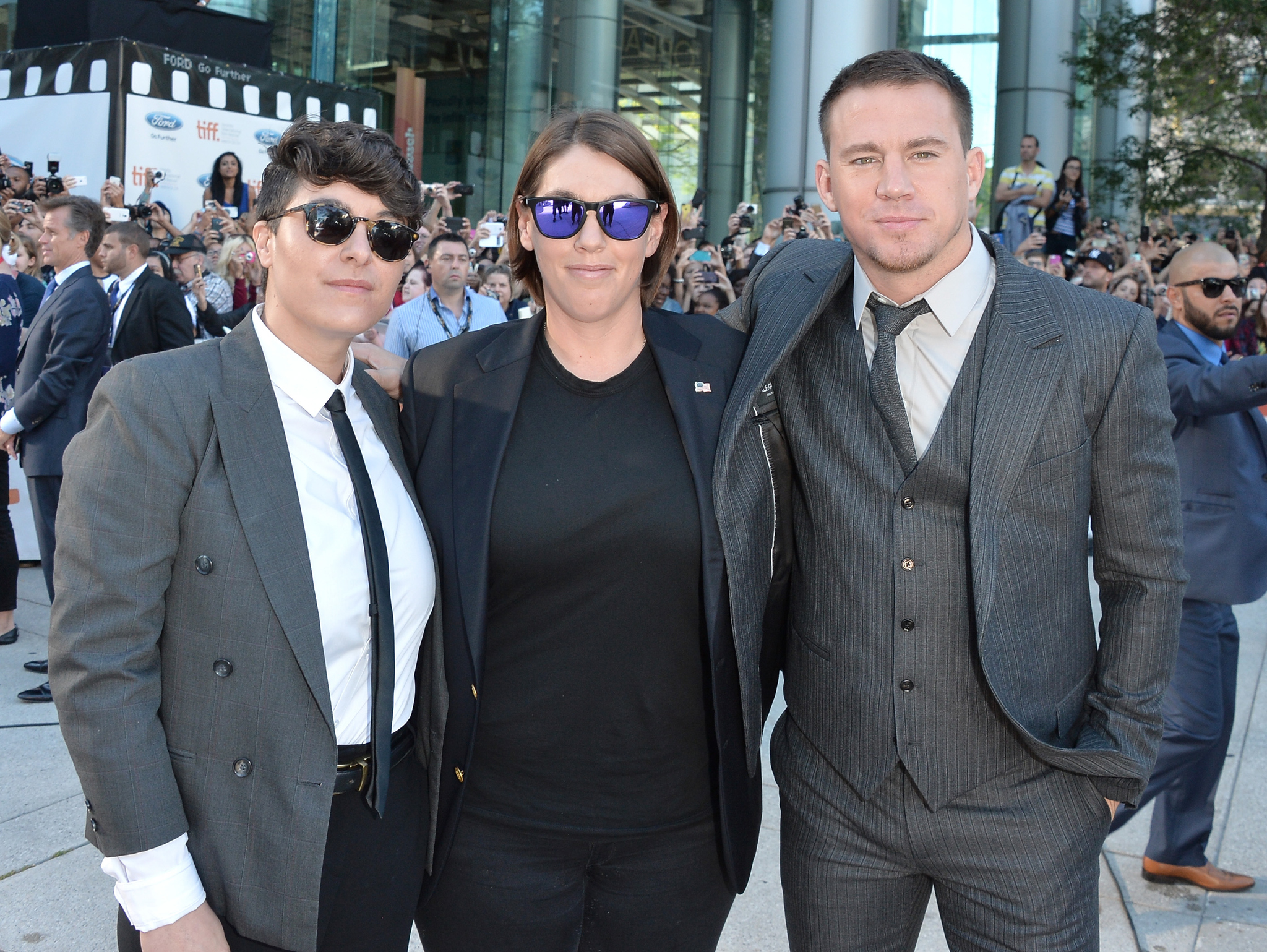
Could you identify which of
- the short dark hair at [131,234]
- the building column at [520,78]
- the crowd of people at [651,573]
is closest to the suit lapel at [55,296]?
the short dark hair at [131,234]

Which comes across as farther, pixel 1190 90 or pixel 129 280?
pixel 1190 90

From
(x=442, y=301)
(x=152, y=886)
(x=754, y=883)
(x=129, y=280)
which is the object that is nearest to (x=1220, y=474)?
(x=754, y=883)

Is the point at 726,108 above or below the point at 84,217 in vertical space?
above

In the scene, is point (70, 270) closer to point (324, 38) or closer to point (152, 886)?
point (152, 886)

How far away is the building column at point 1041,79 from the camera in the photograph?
24016mm

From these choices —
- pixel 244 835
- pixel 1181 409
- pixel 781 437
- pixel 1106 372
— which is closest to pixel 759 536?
pixel 781 437

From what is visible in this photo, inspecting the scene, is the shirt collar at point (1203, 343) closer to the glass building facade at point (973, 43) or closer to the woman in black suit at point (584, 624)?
the woman in black suit at point (584, 624)

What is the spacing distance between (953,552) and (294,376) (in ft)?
4.24

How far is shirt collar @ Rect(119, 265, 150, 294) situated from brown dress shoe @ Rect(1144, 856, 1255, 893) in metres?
6.09

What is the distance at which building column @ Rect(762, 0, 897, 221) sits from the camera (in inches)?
607

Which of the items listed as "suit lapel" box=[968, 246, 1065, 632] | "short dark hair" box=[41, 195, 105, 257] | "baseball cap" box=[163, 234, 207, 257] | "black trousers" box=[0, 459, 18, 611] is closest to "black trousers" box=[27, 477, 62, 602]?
"black trousers" box=[0, 459, 18, 611]

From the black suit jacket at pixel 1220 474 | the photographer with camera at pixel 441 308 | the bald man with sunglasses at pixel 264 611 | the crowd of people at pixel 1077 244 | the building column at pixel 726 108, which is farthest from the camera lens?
the building column at pixel 726 108

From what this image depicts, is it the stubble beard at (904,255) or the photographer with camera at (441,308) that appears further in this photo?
the photographer with camera at (441,308)

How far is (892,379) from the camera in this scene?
7.28 ft
